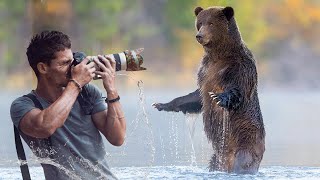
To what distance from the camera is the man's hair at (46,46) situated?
2953 mm

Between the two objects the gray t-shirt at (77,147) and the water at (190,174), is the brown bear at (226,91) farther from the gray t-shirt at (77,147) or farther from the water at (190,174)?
the gray t-shirt at (77,147)

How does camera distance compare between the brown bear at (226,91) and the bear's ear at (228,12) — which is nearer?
the brown bear at (226,91)

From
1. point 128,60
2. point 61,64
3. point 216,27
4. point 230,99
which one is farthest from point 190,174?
point 61,64

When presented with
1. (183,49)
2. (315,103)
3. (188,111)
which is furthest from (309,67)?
(188,111)

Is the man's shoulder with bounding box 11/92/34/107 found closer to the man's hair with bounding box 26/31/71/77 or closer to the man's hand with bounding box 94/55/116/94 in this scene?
the man's hair with bounding box 26/31/71/77

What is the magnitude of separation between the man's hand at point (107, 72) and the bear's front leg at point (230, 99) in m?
1.87

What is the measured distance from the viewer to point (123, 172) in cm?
497

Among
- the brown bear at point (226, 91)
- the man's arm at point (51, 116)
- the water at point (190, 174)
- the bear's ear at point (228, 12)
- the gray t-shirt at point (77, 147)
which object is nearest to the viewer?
the man's arm at point (51, 116)

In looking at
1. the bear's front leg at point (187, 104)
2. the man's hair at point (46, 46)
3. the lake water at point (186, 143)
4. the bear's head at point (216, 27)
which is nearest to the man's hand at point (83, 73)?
the man's hair at point (46, 46)

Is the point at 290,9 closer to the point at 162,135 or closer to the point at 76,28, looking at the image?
the point at 76,28

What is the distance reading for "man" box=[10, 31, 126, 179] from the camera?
2.92 metres

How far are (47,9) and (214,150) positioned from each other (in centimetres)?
1331

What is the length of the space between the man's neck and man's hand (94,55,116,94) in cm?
20

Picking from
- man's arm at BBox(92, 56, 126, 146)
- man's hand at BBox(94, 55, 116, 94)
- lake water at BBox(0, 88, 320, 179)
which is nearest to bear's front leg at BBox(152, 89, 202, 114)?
lake water at BBox(0, 88, 320, 179)
